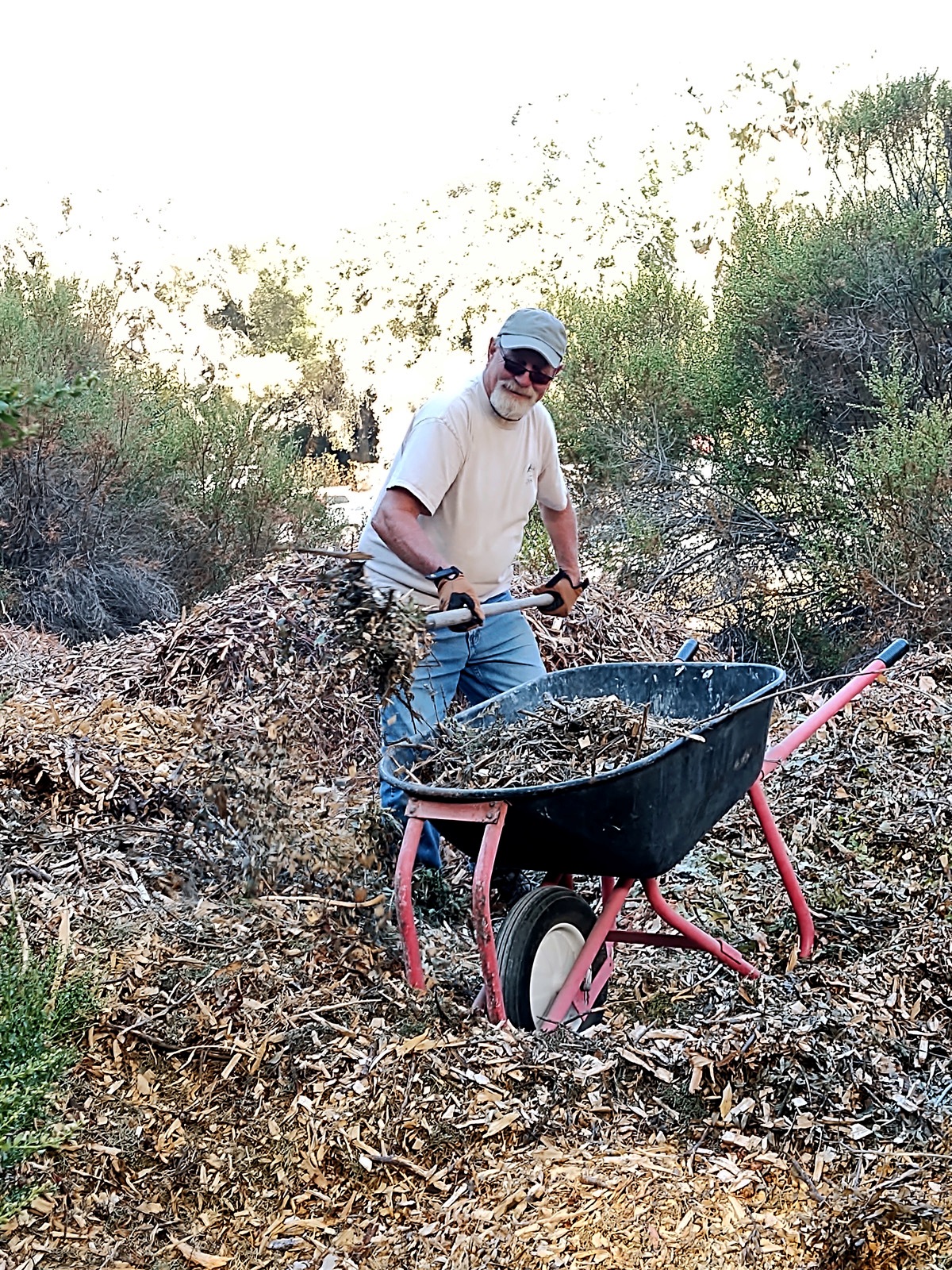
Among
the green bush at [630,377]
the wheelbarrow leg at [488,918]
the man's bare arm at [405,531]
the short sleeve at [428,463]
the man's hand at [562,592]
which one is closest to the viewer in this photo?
the wheelbarrow leg at [488,918]

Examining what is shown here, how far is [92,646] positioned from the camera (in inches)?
245

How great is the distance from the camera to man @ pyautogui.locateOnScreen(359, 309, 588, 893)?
3.33 meters

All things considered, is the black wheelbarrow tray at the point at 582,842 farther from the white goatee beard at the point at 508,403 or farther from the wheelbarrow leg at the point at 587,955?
the white goatee beard at the point at 508,403

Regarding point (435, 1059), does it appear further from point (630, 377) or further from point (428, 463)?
point (630, 377)

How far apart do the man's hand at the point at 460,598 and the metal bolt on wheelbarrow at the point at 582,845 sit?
26 centimetres

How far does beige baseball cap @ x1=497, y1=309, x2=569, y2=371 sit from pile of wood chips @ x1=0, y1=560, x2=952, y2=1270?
1076mm

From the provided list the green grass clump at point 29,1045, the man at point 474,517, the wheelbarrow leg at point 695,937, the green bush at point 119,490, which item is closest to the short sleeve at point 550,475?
the man at point 474,517

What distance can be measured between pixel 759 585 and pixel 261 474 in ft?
12.8

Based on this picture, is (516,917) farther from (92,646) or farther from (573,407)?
(573,407)

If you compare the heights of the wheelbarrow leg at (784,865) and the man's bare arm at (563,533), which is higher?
the man's bare arm at (563,533)

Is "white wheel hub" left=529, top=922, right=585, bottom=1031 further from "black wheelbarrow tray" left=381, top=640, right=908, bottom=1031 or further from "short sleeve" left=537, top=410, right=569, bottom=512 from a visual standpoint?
"short sleeve" left=537, top=410, right=569, bottom=512

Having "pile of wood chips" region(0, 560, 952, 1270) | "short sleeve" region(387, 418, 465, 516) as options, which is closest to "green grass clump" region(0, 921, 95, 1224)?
"pile of wood chips" region(0, 560, 952, 1270)

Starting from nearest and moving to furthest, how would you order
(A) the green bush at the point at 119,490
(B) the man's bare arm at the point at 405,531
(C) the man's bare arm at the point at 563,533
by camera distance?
(B) the man's bare arm at the point at 405,531 → (C) the man's bare arm at the point at 563,533 → (A) the green bush at the point at 119,490

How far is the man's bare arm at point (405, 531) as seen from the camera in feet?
10.7
